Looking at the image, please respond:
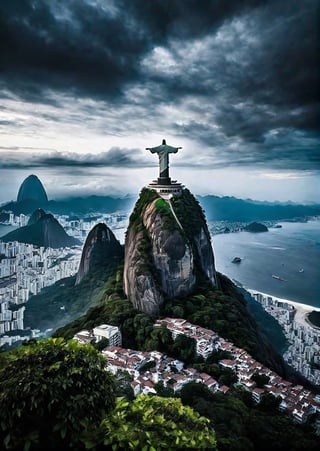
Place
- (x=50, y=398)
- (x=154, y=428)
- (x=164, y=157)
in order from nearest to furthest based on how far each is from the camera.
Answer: (x=50, y=398), (x=154, y=428), (x=164, y=157)

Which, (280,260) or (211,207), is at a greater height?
(211,207)

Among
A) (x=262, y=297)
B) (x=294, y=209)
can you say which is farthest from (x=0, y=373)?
(x=262, y=297)

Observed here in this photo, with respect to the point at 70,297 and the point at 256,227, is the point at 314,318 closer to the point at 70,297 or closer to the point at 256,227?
the point at 256,227

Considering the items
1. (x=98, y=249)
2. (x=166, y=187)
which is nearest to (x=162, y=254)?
(x=166, y=187)

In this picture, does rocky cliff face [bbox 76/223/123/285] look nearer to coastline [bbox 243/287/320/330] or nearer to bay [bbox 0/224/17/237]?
bay [bbox 0/224/17/237]

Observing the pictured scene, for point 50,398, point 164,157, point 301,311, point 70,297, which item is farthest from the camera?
point 70,297

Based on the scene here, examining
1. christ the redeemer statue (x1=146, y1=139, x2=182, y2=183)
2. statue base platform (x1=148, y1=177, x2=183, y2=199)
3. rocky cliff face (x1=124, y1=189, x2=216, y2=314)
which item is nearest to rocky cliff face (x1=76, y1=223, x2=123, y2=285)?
rocky cliff face (x1=124, y1=189, x2=216, y2=314)

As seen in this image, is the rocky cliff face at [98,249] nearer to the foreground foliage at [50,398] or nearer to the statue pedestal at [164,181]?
the statue pedestal at [164,181]

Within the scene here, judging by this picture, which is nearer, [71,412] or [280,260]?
[71,412]
